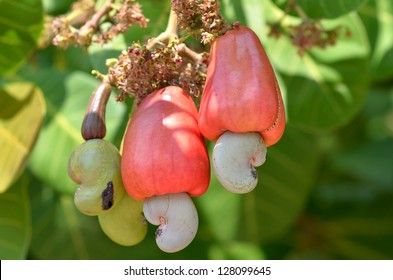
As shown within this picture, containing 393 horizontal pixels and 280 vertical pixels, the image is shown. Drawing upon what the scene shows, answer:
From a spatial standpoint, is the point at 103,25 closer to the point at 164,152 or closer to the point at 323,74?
the point at 164,152

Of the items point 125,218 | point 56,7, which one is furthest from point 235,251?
point 125,218

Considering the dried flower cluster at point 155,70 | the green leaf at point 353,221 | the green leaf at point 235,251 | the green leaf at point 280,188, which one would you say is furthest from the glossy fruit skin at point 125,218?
the green leaf at point 353,221

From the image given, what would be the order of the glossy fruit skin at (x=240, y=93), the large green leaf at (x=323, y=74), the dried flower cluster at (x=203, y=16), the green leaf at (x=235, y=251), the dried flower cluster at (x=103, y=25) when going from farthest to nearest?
the green leaf at (x=235, y=251), the large green leaf at (x=323, y=74), the dried flower cluster at (x=103, y=25), the dried flower cluster at (x=203, y=16), the glossy fruit skin at (x=240, y=93)

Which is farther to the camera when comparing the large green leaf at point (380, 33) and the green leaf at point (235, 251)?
the green leaf at point (235, 251)

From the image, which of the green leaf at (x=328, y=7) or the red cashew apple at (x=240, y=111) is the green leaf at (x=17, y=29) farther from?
the red cashew apple at (x=240, y=111)
